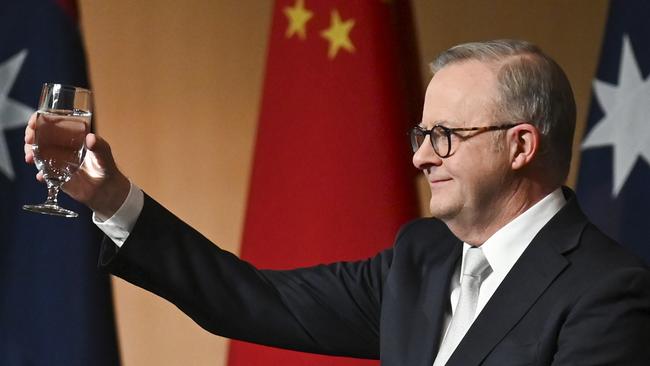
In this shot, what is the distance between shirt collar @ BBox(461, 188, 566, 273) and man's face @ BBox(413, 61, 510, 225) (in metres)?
0.04

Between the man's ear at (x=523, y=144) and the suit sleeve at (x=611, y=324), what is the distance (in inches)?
9.9

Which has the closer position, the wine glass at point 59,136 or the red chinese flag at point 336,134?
the wine glass at point 59,136

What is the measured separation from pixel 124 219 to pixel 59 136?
211mm

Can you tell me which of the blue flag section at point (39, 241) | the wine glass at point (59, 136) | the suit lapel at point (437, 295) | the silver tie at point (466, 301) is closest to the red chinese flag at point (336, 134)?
the blue flag section at point (39, 241)

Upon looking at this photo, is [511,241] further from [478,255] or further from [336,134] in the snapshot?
[336,134]

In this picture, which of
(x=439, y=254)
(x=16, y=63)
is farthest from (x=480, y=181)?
(x=16, y=63)

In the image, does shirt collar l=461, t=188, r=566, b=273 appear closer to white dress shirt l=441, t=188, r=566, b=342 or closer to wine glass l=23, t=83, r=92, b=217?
white dress shirt l=441, t=188, r=566, b=342

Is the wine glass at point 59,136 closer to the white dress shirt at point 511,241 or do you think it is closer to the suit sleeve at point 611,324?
the white dress shirt at point 511,241

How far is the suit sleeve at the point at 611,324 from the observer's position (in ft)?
4.84

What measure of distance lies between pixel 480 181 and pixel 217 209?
188 centimetres

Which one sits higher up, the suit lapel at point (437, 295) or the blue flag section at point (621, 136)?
the blue flag section at point (621, 136)

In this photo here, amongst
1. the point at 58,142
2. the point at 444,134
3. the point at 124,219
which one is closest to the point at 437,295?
the point at 444,134

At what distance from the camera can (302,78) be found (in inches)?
110

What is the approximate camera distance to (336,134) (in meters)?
2.78
